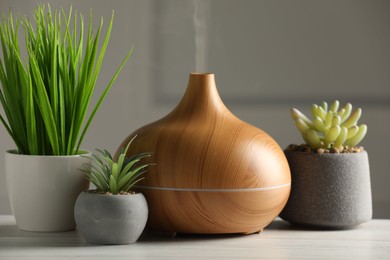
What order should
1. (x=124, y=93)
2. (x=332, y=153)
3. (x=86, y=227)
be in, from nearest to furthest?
(x=86, y=227)
(x=332, y=153)
(x=124, y=93)

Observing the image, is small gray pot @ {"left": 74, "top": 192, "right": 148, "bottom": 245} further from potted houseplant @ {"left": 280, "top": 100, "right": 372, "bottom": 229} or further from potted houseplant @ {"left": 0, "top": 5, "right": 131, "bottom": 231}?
potted houseplant @ {"left": 280, "top": 100, "right": 372, "bottom": 229}

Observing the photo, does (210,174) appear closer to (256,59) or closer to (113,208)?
(113,208)

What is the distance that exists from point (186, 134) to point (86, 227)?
0.63 ft

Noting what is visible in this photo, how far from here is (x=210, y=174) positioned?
3.48 ft

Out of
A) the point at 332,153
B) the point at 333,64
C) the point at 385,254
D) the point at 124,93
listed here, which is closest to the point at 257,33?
the point at 333,64

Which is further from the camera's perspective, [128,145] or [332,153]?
[332,153]

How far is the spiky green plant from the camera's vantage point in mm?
1177

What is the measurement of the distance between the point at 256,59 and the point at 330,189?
145cm

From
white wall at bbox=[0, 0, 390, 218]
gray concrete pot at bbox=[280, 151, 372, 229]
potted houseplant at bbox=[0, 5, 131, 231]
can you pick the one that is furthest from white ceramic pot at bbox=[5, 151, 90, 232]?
white wall at bbox=[0, 0, 390, 218]

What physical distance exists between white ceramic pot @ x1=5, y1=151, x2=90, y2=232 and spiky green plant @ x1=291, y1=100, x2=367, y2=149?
0.35m

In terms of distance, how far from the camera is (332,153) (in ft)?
3.89

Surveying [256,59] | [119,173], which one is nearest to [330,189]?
[119,173]

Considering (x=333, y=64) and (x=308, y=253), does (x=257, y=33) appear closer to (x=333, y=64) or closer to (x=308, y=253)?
(x=333, y=64)

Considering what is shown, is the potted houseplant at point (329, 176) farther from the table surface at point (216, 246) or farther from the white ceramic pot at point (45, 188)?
the white ceramic pot at point (45, 188)
